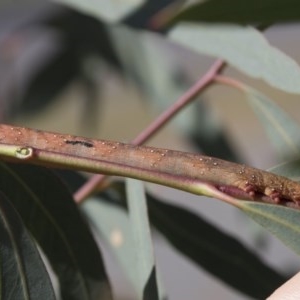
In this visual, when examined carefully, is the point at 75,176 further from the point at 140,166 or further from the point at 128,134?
the point at 128,134

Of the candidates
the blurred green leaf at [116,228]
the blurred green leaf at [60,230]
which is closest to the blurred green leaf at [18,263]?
the blurred green leaf at [60,230]

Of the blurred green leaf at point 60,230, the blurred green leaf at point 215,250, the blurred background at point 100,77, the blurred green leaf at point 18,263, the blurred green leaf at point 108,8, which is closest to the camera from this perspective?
the blurred green leaf at point 18,263

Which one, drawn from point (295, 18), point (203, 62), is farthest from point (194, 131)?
point (203, 62)

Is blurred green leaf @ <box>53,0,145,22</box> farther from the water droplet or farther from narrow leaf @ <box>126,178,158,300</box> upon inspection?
the water droplet

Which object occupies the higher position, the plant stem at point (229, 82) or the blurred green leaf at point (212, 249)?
the plant stem at point (229, 82)

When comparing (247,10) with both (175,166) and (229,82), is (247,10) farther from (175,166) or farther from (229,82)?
(175,166)

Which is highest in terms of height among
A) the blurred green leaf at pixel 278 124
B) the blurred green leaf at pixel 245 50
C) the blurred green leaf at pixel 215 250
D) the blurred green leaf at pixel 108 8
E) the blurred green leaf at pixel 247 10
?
the blurred green leaf at pixel 108 8

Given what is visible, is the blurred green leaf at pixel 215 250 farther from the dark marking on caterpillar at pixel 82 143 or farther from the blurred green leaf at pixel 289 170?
the dark marking on caterpillar at pixel 82 143

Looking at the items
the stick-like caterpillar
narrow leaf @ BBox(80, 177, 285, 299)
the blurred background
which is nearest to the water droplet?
the stick-like caterpillar
